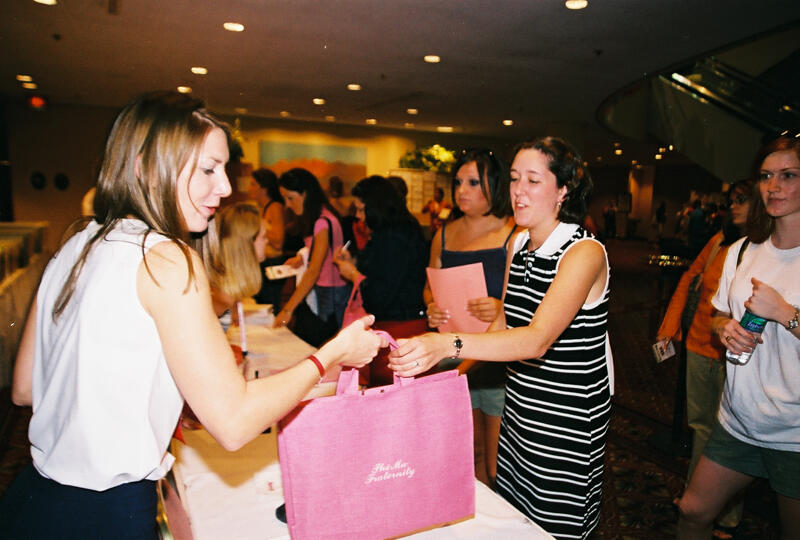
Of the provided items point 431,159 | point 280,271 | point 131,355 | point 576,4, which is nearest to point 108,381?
point 131,355

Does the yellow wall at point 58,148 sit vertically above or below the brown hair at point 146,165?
above

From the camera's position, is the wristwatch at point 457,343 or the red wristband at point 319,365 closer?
the red wristband at point 319,365

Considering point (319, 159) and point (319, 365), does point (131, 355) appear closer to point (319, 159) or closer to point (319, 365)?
point (319, 365)

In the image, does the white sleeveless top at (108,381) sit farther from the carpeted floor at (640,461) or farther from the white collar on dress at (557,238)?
the carpeted floor at (640,461)

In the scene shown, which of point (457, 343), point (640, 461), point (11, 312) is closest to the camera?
point (457, 343)

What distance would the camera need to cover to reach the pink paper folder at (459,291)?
2.34 m

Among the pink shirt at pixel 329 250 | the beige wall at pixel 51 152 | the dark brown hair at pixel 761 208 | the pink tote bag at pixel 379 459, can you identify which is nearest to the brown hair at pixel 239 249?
the pink shirt at pixel 329 250

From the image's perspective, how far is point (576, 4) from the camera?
466 cm

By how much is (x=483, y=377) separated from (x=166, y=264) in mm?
1797

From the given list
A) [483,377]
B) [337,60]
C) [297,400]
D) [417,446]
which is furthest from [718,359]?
[337,60]

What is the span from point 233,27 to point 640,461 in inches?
213

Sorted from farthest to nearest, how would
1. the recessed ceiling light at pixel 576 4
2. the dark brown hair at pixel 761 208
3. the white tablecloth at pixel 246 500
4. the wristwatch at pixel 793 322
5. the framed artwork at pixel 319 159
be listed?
the framed artwork at pixel 319 159 < the recessed ceiling light at pixel 576 4 < the dark brown hair at pixel 761 208 < the wristwatch at pixel 793 322 < the white tablecloth at pixel 246 500

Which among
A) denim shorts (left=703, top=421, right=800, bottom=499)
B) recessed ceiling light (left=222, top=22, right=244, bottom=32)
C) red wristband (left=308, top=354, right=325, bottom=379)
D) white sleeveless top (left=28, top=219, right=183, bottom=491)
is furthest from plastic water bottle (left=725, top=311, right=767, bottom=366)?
recessed ceiling light (left=222, top=22, right=244, bottom=32)

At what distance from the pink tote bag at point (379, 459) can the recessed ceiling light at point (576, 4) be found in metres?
4.42
